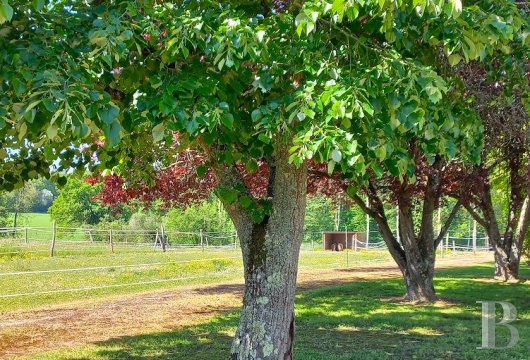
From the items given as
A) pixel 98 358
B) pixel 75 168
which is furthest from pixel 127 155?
pixel 98 358

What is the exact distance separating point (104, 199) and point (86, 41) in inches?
307

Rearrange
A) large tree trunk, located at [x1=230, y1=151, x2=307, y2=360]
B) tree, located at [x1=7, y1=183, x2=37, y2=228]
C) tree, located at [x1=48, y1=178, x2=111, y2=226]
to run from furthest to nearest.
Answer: tree, located at [x1=48, y1=178, x2=111, y2=226], tree, located at [x1=7, y1=183, x2=37, y2=228], large tree trunk, located at [x1=230, y1=151, x2=307, y2=360]

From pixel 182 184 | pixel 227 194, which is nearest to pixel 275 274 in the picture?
pixel 227 194

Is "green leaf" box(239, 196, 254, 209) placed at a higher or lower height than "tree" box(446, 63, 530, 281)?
lower

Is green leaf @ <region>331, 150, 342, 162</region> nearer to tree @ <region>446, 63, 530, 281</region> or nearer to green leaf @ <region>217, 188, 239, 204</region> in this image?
green leaf @ <region>217, 188, 239, 204</region>

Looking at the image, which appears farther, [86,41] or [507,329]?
[507,329]

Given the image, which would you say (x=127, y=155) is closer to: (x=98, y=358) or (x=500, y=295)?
(x=98, y=358)

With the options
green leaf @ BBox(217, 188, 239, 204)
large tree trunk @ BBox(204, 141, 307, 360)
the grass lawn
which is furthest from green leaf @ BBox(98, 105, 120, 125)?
the grass lawn

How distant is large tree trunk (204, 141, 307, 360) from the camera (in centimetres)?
461

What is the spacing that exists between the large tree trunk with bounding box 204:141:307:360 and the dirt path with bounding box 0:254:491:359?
4.24 metres

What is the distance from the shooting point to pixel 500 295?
1259 cm

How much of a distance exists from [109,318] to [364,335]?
4701 mm

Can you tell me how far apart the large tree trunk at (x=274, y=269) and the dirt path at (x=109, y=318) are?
424cm
